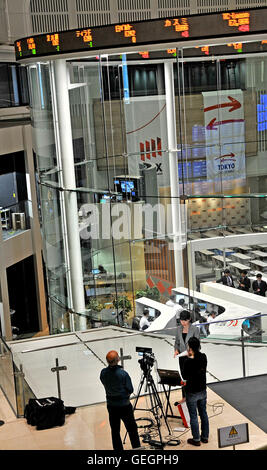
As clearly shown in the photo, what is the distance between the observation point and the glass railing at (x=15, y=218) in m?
26.1

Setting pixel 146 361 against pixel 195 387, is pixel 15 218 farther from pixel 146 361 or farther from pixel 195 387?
pixel 195 387

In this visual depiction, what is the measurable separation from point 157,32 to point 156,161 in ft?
9.04

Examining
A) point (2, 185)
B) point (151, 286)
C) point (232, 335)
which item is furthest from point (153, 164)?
point (2, 185)

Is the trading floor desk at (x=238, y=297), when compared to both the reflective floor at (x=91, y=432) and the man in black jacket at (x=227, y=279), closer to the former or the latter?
the man in black jacket at (x=227, y=279)

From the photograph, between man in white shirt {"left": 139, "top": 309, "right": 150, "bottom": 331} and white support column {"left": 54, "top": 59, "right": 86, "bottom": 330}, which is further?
white support column {"left": 54, "top": 59, "right": 86, "bottom": 330}

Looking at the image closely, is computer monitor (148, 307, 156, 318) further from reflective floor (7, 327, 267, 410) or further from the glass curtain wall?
reflective floor (7, 327, 267, 410)

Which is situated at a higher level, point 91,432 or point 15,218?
point 15,218

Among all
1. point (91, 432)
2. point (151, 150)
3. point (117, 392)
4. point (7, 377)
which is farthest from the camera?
point (151, 150)

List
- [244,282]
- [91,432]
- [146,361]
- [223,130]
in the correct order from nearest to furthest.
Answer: [91,432], [146,361], [223,130], [244,282]

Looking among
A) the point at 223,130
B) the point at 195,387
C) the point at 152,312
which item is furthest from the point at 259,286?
the point at 195,387

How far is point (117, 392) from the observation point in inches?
379

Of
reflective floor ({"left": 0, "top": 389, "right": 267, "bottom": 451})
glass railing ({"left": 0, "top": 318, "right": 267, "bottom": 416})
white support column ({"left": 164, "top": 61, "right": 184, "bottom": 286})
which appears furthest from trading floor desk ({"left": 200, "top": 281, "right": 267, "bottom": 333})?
reflective floor ({"left": 0, "top": 389, "right": 267, "bottom": 451})

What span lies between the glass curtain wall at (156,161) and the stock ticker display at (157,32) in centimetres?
53

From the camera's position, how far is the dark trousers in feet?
31.8
